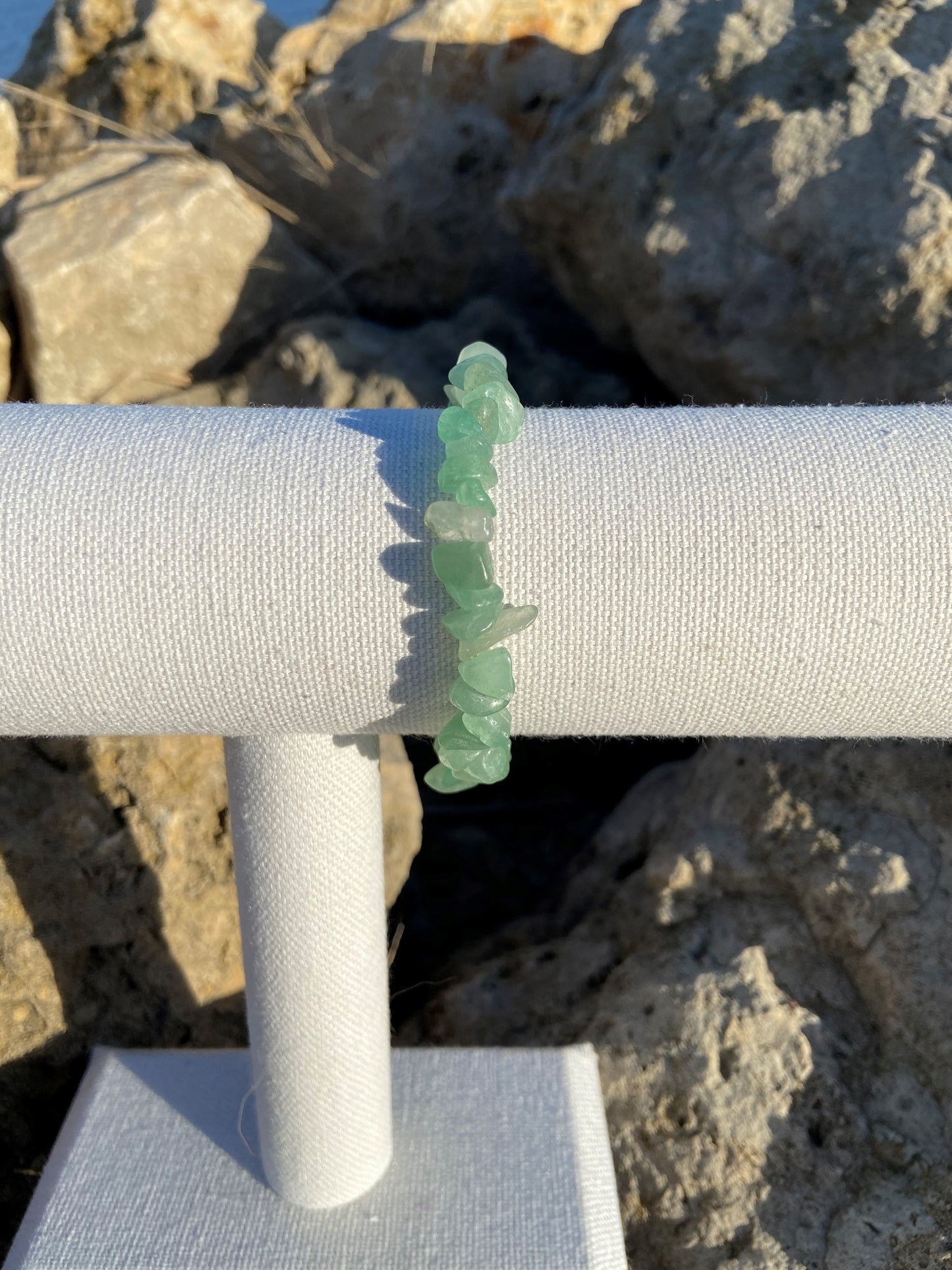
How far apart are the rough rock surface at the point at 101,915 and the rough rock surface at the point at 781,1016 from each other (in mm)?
307

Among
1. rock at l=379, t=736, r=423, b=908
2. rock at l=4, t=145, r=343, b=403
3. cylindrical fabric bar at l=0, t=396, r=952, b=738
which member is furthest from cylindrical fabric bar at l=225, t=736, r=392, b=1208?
rock at l=4, t=145, r=343, b=403

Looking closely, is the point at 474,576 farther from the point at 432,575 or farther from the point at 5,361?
the point at 5,361

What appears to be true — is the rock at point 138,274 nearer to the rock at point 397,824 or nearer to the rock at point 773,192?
the rock at point 773,192

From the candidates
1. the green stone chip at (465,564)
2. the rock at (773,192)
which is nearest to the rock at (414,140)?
the rock at (773,192)

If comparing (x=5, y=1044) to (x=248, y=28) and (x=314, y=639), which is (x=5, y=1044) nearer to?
(x=314, y=639)

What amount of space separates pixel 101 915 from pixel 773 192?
113 centimetres

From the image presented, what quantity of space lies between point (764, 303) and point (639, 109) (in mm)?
306

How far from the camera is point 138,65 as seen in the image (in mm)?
1842

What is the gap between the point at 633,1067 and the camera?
104 centimetres

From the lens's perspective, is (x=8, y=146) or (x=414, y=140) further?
(x=8, y=146)

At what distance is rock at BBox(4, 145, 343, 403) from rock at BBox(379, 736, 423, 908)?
70 centimetres

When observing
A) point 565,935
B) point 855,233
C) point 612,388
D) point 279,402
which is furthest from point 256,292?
point 565,935

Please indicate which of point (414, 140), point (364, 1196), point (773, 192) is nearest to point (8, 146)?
point (414, 140)

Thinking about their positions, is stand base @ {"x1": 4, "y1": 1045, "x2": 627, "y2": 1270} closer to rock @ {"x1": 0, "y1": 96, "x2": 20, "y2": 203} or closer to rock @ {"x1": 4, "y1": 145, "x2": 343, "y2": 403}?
rock @ {"x1": 4, "y1": 145, "x2": 343, "y2": 403}
